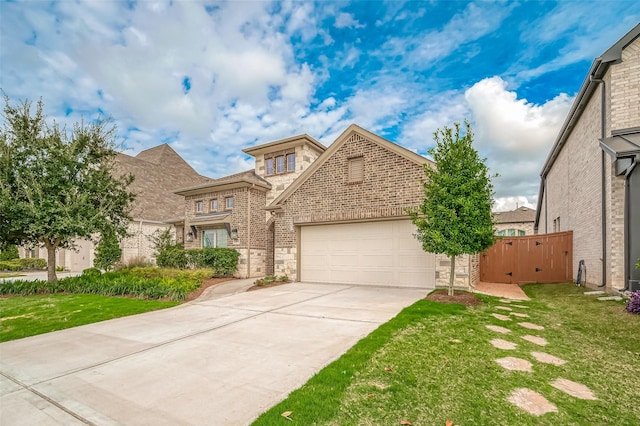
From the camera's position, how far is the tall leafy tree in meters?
10.8

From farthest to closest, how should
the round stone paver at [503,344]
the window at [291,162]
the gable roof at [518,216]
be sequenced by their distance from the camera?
the gable roof at [518,216], the window at [291,162], the round stone paver at [503,344]

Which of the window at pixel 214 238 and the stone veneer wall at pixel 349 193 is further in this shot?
the window at pixel 214 238

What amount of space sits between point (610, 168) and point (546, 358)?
279 inches

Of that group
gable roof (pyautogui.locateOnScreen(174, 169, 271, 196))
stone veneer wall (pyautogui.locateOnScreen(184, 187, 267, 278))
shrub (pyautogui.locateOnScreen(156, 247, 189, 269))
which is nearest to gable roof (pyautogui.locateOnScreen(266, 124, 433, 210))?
stone veneer wall (pyautogui.locateOnScreen(184, 187, 267, 278))

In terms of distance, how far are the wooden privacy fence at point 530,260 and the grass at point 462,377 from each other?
22.7 feet

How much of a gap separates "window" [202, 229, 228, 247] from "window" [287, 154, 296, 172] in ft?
16.2

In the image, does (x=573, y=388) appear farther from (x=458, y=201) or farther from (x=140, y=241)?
(x=140, y=241)

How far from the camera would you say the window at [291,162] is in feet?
57.0

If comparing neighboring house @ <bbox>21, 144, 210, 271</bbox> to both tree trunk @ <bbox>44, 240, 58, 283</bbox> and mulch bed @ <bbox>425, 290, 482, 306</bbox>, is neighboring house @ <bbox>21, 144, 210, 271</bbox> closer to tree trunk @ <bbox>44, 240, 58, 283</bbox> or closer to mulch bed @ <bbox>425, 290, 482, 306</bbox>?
tree trunk @ <bbox>44, 240, 58, 283</bbox>

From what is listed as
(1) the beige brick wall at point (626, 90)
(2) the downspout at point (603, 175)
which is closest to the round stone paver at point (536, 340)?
(2) the downspout at point (603, 175)

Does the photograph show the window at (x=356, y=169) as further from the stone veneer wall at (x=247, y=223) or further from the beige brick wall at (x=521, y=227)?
the beige brick wall at (x=521, y=227)

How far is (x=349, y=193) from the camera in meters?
11.7

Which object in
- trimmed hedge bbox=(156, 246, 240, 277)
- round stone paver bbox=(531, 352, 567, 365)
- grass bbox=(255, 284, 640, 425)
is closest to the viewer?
grass bbox=(255, 284, 640, 425)

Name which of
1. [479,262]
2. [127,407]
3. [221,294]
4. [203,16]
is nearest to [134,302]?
[221,294]
